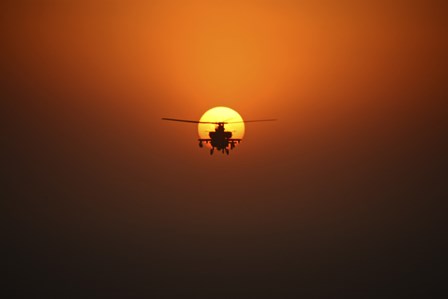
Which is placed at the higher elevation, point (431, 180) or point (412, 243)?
point (431, 180)

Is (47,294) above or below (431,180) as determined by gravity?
below

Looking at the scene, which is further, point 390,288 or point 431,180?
point 390,288

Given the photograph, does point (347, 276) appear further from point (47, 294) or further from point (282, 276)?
point (47, 294)

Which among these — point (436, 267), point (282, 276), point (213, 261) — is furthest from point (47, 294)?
point (436, 267)

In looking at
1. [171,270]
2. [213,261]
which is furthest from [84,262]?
[213,261]

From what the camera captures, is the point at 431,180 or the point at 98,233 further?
the point at 98,233

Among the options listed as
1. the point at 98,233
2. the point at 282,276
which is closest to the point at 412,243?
the point at 282,276

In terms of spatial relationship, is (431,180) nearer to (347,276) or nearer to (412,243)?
(412,243)

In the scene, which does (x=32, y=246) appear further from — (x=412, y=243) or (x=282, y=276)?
(x=412, y=243)

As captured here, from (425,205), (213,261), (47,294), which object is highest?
(425,205)
